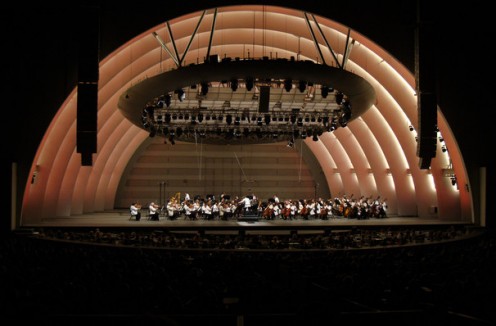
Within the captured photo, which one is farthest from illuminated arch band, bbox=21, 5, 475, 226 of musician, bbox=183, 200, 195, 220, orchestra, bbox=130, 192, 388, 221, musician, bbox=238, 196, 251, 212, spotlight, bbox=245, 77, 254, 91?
musician, bbox=238, 196, 251, 212

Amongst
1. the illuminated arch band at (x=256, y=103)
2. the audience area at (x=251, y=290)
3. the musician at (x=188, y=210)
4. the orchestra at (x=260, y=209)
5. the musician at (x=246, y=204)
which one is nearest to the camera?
the audience area at (x=251, y=290)

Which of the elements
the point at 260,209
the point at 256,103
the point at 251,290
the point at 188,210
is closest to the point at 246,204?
the point at 260,209

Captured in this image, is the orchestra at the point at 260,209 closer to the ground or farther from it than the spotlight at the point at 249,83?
closer to the ground

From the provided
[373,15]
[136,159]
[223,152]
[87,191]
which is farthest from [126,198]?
[373,15]

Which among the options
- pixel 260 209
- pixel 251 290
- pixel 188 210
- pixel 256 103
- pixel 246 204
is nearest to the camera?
pixel 251 290

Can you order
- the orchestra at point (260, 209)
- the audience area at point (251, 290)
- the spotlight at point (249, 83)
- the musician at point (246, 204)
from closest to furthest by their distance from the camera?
the audience area at point (251, 290), the spotlight at point (249, 83), the musician at point (246, 204), the orchestra at point (260, 209)

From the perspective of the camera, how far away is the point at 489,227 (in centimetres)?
2080

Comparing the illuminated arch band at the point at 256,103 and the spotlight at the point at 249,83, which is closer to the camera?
the spotlight at the point at 249,83

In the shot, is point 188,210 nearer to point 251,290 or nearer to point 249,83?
point 249,83

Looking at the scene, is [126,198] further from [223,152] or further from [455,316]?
[455,316]

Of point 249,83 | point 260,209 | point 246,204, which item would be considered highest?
point 249,83

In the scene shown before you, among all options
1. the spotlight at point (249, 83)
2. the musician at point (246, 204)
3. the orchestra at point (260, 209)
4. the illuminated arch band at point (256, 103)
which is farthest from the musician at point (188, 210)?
the spotlight at point (249, 83)

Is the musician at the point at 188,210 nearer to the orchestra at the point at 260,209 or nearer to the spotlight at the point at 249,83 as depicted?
the orchestra at the point at 260,209

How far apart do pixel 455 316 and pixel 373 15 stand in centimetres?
1790
